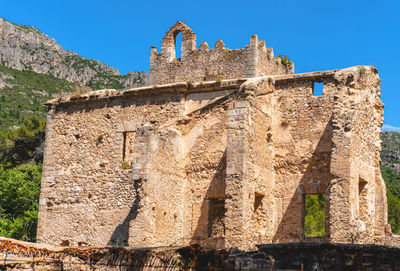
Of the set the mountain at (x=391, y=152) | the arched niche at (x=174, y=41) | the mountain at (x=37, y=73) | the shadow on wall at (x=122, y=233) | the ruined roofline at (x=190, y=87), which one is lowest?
the shadow on wall at (x=122, y=233)

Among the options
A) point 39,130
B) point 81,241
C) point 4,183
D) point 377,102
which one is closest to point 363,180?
point 377,102

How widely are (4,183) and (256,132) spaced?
62.1ft

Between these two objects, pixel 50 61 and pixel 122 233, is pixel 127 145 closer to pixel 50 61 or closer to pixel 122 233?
pixel 122 233

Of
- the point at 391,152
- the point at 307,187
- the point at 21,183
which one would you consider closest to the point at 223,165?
the point at 307,187

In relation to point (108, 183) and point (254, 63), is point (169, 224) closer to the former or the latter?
point (108, 183)

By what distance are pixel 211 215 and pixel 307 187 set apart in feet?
9.57

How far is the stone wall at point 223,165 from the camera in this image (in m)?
16.4

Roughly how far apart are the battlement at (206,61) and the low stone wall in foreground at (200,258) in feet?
39.3

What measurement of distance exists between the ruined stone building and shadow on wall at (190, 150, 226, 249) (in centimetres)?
3

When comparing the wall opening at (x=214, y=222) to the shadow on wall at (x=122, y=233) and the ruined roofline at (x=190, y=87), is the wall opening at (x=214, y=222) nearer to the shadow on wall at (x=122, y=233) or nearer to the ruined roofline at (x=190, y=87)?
the shadow on wall at (x=122, y=233)

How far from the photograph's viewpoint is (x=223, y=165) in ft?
58.2

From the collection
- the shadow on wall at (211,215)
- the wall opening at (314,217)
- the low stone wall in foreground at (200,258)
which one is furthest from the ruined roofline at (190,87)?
the wall opening at (314,217)

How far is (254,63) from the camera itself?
23203mm

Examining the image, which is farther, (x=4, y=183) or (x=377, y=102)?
(x=4, y=183)
